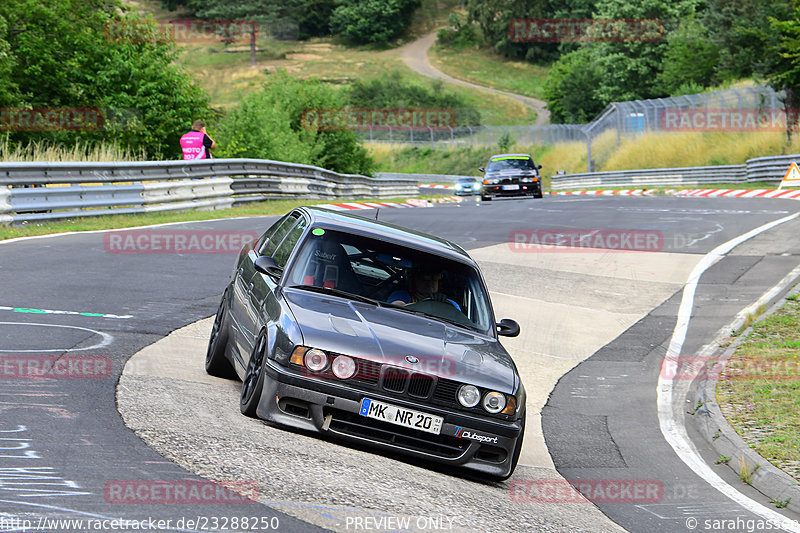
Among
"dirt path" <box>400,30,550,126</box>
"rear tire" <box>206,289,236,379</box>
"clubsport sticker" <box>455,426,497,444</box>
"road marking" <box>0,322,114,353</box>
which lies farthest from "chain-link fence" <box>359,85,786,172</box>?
"clubsport sticker" <box>455,426,497,444</box>

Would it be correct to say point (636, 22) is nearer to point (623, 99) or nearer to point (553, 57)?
point (623, 99)

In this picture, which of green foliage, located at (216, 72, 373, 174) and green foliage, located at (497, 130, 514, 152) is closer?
green foliage, located at (216, 72, 373, 174)

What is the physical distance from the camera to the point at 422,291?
7664mm

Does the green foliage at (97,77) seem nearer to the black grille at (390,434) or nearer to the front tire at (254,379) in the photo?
the front tire at (254,379)

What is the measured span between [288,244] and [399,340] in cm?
166

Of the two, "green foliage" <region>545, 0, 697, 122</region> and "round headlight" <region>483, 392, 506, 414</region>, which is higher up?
"green foliage" <region>545, 0, 697, 122</region>

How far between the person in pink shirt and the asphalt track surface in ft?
11.3

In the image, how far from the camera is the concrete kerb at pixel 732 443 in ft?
23.0

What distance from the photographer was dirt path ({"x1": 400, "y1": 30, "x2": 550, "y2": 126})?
350ft

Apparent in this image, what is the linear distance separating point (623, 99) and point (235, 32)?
6011 centimetres

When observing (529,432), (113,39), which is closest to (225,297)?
(529,432)

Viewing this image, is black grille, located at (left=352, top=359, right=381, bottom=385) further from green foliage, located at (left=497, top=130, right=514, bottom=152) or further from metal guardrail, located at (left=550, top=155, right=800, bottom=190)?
green foliage, located at (left=497, top=130, right=514, bottom=152)

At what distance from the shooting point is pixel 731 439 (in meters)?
8.16

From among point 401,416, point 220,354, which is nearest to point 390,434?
point 401,416
